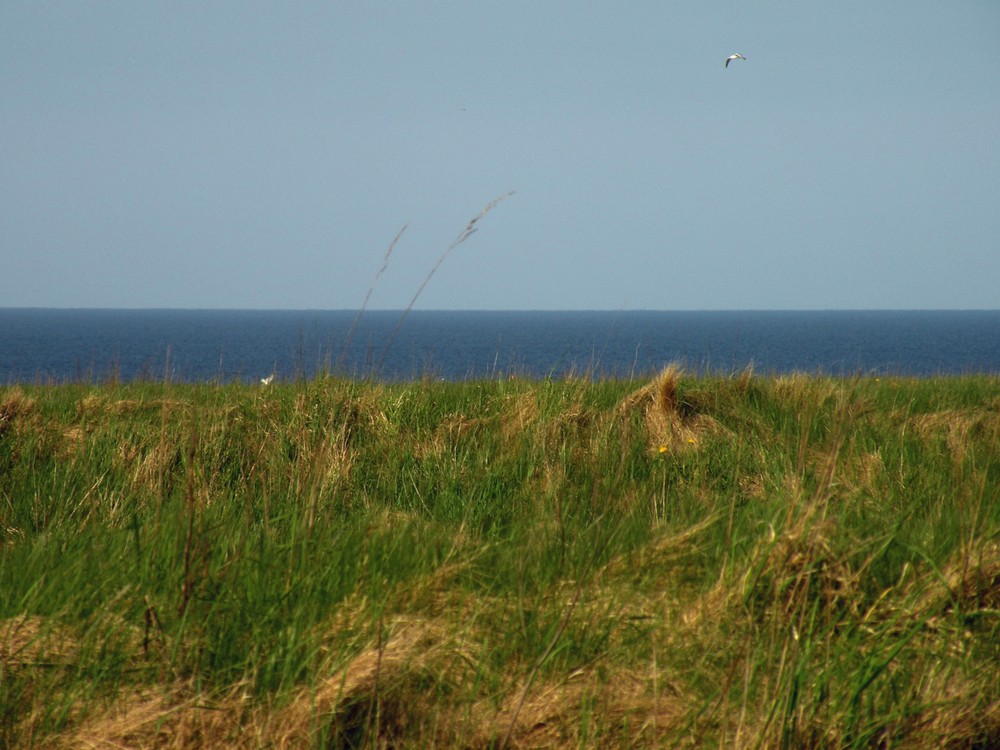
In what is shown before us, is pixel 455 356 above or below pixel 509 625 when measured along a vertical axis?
below

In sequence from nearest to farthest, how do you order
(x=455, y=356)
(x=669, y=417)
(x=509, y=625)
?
(x=509, y=625), (x=669, y=417), (x=455, y=356)

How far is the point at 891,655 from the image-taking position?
2494 mm

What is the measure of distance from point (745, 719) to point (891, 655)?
47 cm

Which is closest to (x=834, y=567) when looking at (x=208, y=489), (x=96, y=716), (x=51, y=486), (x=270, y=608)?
(x=270, y=608)

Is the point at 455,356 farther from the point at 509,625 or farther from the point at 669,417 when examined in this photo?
the point at 509,625

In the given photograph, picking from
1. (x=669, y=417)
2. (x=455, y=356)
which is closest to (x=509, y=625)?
(x=669, y=417)

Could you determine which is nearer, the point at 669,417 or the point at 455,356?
the point at 669,417

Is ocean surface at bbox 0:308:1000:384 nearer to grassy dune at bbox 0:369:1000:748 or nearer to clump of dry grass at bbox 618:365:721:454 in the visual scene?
clump of dry grass at bbox 618:365:721:454

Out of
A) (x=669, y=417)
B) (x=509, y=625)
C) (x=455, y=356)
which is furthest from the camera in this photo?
(x=455, y=356)

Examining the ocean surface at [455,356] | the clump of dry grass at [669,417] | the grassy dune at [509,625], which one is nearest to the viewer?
the grassy dune at [509,625]

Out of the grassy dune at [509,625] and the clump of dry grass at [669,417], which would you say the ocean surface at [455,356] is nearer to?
the clump of dry grass at [669,417]

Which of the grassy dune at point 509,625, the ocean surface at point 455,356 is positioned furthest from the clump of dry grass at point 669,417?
the grassy dune at point 509,625

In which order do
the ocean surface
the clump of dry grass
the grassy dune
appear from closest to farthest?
the grassy dune, the clump of dry grass, the ocean surface

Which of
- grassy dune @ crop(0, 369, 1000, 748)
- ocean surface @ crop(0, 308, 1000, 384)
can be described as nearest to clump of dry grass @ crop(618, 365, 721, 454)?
ocean surface @ crop(0, 308, 1000, 384)
